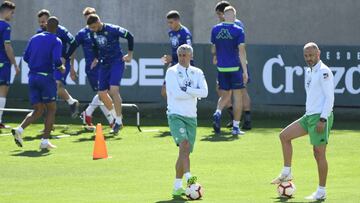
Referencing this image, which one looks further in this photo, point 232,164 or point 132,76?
point 132,76

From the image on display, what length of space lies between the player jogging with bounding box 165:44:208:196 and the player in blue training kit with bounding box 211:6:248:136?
6.60 metres

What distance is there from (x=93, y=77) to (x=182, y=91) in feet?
28.5

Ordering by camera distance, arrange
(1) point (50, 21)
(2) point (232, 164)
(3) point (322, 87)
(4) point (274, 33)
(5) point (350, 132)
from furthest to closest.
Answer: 1. (4) point (274, 33)
2. (5) point (350, 132)
3. (1) point (50, 21)
4. (2) point (232, 164)
5. (3) point (322, 87)

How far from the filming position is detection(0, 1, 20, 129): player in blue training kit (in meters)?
22.1

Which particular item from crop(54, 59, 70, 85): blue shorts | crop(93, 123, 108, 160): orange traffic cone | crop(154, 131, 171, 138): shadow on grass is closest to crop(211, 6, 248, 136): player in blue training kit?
crop(154, 131, 171, 138): shadow on grass

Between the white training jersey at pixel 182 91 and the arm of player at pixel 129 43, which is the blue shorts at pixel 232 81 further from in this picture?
the white training jersey at pixel 182 91

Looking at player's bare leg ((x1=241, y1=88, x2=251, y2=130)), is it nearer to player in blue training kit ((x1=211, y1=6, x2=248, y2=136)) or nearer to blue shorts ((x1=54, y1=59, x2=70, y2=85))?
player in blue training kit ((x1=211, y1=6, x2=248, y2=136))

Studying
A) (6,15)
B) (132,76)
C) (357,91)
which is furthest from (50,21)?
(357,91)

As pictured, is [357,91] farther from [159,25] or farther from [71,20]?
[71,20]

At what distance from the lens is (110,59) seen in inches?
849

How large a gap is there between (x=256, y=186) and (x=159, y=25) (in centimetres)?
1288

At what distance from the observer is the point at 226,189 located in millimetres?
14625

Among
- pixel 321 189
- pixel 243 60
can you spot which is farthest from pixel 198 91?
pixel 243 60

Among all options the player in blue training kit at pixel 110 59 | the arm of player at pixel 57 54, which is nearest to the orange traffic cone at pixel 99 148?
the arm of player at pixel 57 54
